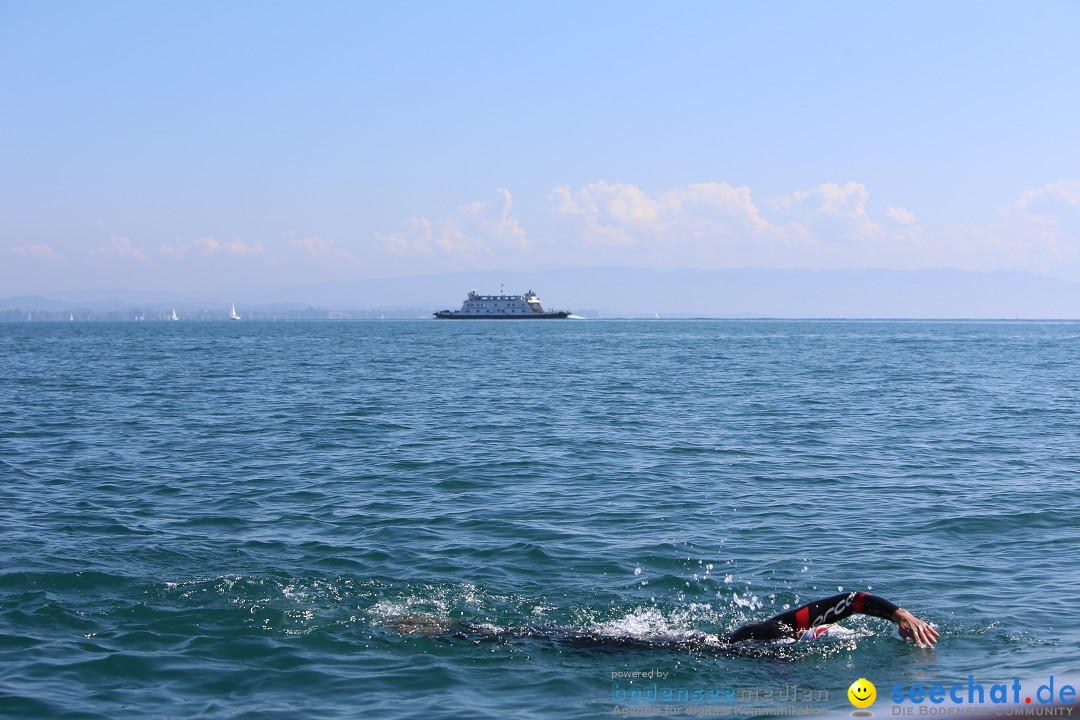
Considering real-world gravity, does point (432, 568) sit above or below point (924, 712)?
below

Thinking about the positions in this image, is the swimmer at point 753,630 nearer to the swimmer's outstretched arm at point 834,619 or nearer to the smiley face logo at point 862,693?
the swimmer's outstretched arm at point 834,619

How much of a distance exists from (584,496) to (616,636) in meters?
7.09

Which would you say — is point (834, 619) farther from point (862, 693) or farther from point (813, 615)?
point (862, 693)

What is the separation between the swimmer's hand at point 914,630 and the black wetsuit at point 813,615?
3.7 inches

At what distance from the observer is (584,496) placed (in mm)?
17047

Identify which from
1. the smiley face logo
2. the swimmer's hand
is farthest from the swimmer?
the smiley face logo

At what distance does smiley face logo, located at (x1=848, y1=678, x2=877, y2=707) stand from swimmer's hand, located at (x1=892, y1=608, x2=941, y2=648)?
0.59 meters

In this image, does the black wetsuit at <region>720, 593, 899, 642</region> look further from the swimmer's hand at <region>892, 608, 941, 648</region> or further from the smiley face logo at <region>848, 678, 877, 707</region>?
the smiley face logo at <region>848, 678, 877, 707</region>

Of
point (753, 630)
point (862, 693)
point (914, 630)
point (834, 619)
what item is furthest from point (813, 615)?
point (862, 693)

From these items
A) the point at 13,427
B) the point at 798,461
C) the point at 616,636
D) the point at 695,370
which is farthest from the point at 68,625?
the point at 695,370

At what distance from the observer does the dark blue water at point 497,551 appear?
8.92 metres

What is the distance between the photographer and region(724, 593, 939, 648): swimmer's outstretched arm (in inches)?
350

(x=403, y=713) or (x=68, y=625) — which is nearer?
(x=403, y=713)

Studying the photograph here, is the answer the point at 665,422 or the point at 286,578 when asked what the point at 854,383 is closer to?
the point at 665,422
